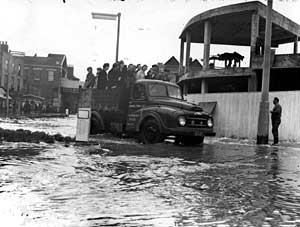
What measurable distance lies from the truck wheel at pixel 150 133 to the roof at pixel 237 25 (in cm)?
1226

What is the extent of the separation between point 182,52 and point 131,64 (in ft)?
55.8

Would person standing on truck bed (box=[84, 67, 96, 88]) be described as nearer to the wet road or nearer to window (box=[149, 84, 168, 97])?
window (box=[149, 84, 168, 97])

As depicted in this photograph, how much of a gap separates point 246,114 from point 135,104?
6.51m

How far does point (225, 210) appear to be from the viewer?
18.2ft

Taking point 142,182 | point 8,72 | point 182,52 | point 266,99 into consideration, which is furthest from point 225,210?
point 8,72

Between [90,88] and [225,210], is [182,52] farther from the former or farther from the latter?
[225,210]

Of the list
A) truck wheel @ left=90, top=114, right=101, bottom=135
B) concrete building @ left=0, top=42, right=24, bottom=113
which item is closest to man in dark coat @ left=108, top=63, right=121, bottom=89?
truck wheel @ left=90, top=114, right=101, bottom=135

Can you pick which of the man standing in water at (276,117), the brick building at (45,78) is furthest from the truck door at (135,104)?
the brick building at (45,78)

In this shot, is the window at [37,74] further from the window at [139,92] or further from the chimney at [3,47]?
the window at [139,92]

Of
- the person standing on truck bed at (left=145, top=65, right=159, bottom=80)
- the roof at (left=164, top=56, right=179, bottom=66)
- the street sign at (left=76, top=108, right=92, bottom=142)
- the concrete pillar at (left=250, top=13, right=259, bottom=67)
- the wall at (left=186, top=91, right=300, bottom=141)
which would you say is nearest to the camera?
the street sign at (left=76, top=108, right=92, bottom=142)

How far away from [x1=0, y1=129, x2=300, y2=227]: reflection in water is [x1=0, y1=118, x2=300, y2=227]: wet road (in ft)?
0.03

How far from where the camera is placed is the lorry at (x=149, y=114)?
14.7m

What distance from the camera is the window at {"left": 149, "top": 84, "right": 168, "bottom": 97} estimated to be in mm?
15758

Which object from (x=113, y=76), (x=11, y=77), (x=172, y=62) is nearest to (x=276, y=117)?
(x=113, y=76)
